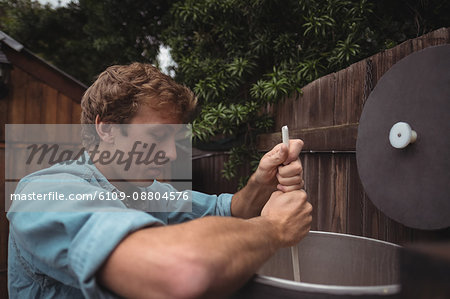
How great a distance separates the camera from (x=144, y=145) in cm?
151

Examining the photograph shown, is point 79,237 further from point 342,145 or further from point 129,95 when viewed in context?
point 342,145

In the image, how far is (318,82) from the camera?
2350 mm

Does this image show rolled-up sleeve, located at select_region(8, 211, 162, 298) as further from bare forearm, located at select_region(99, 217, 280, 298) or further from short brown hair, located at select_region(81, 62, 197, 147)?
short brown hair, located at select_region(81, 62, 197, 147)

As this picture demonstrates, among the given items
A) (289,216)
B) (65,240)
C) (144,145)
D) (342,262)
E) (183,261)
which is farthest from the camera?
(144,145)

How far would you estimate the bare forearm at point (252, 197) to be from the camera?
154 cm

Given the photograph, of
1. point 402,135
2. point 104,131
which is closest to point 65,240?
point 104,131

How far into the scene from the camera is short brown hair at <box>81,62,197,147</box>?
5.11ft

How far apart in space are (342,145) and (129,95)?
1.22 metres

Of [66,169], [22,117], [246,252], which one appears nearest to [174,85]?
[66,169]

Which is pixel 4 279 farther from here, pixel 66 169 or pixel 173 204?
pixel 66 169

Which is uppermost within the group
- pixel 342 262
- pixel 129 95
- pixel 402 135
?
pixel 129 95

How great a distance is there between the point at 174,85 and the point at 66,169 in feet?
2.46

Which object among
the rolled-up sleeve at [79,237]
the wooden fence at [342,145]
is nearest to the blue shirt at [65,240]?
the rolled-up sleeve at [79,237]

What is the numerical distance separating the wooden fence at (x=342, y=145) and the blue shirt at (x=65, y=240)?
1.18m
